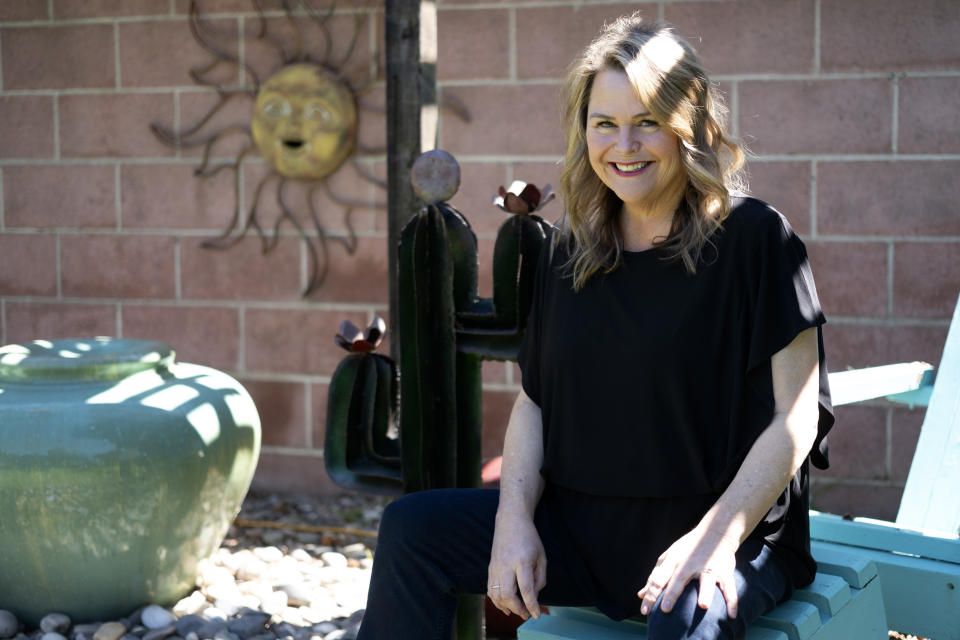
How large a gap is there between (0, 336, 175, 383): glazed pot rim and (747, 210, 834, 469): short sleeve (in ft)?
6.14

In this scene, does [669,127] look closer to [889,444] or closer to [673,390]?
[673,390]

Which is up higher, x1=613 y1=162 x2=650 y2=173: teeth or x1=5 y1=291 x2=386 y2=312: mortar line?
x1=613 y1=162 x2=650 y2=173: teeth

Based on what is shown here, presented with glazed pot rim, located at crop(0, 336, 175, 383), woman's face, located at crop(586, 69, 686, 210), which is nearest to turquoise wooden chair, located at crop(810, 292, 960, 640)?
woman's face, located at crop(586, 69, 686, 210)

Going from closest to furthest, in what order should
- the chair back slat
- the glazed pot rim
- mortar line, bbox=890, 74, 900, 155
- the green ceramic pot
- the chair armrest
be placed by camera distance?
the chair armrest
the chair back slat
the green ceramic pot
the glazed pot rim
mortar line, bbox=890, 74, 900, 155

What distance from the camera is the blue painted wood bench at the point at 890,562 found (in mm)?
1867

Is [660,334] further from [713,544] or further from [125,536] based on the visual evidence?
[125,536]

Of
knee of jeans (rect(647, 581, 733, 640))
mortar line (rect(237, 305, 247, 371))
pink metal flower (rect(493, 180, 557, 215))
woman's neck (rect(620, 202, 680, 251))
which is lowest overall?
knee of jeans (rect(647, 581, 733, 640))

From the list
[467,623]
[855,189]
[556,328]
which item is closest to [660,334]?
[556,328]

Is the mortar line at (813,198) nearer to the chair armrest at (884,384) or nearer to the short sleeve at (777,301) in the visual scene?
the chair armrest at (884,384)

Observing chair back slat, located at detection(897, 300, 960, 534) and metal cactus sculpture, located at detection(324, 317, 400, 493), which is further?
chair back slat, located at detection(897, 300, 960, 534)

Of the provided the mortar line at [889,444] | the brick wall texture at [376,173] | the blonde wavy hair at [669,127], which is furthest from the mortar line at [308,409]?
the blonde wavy hair at [669,127]

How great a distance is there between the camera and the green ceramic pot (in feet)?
9.02

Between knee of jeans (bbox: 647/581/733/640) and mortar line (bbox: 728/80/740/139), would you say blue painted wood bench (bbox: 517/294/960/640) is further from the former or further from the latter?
mortar line (bbox: 728/80/740/139)

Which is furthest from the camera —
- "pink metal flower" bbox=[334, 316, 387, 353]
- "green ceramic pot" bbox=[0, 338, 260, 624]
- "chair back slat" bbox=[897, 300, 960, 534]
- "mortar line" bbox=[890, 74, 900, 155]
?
"mortar line" bbox=[890, 74, 900, 155]
